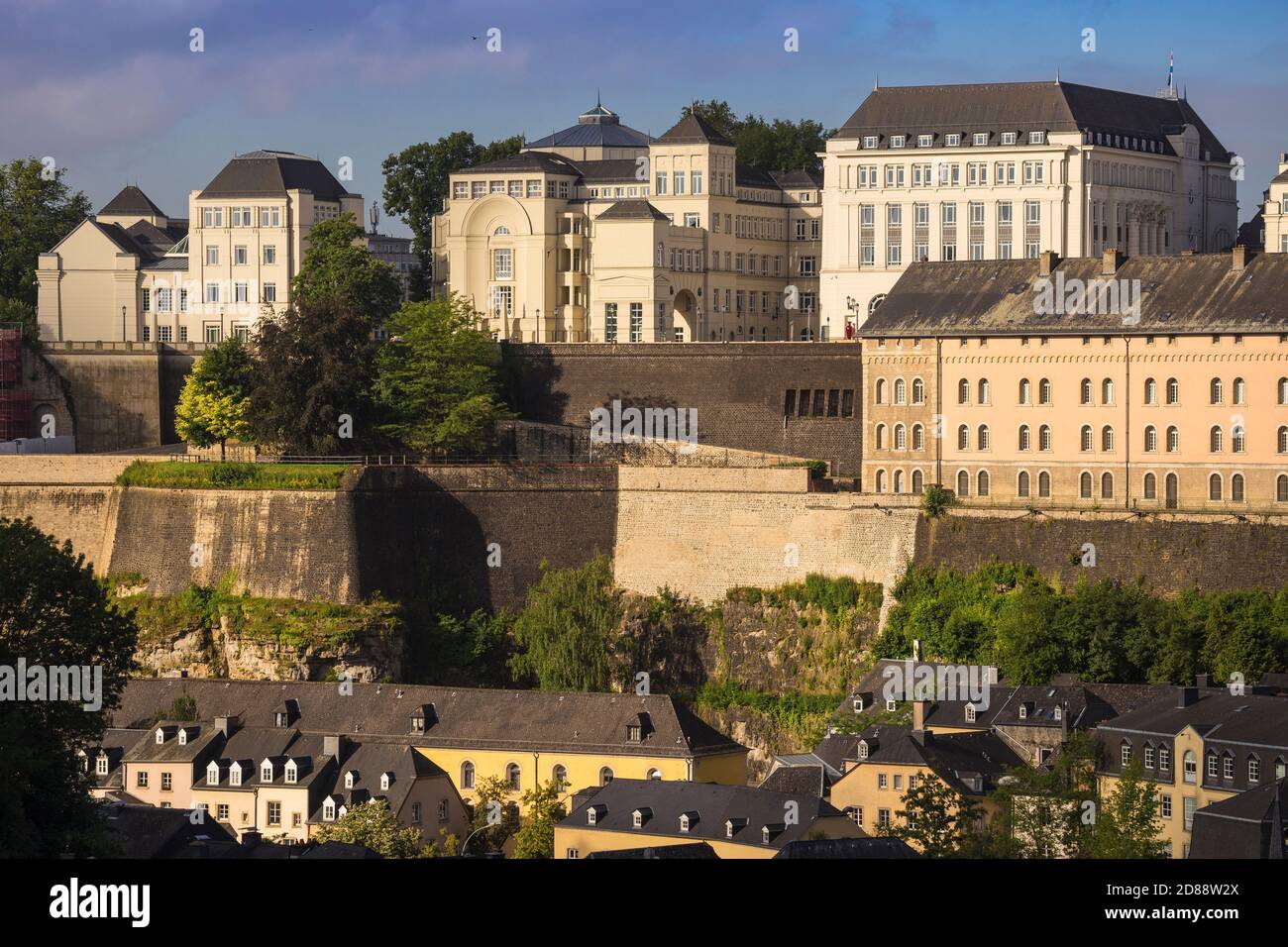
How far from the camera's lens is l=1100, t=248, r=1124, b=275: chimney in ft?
191

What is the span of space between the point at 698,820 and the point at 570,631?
16.1 m

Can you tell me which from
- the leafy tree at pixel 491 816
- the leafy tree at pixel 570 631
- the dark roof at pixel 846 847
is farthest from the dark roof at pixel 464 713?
the dark roof at pixel 846 847

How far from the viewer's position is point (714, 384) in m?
67.0

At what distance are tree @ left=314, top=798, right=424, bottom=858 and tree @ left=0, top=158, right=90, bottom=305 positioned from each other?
46383mm

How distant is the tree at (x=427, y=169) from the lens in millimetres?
89312

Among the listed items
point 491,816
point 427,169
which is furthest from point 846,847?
point 427,169

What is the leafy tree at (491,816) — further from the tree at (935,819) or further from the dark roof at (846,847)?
the dark roof at (846,847)

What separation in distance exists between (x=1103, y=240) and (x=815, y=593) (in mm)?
22279

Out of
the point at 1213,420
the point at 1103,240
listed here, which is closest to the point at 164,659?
the point at 1213,420

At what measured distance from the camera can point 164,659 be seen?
5759cm

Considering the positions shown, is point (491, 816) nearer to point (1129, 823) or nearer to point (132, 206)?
point (1129, 823)

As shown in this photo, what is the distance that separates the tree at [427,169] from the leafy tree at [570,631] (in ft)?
107

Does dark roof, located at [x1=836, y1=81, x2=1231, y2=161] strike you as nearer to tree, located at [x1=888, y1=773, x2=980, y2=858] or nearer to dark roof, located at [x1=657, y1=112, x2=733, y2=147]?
dark roof, located at [x1=657, y1=112, x2=733, y2=147]
